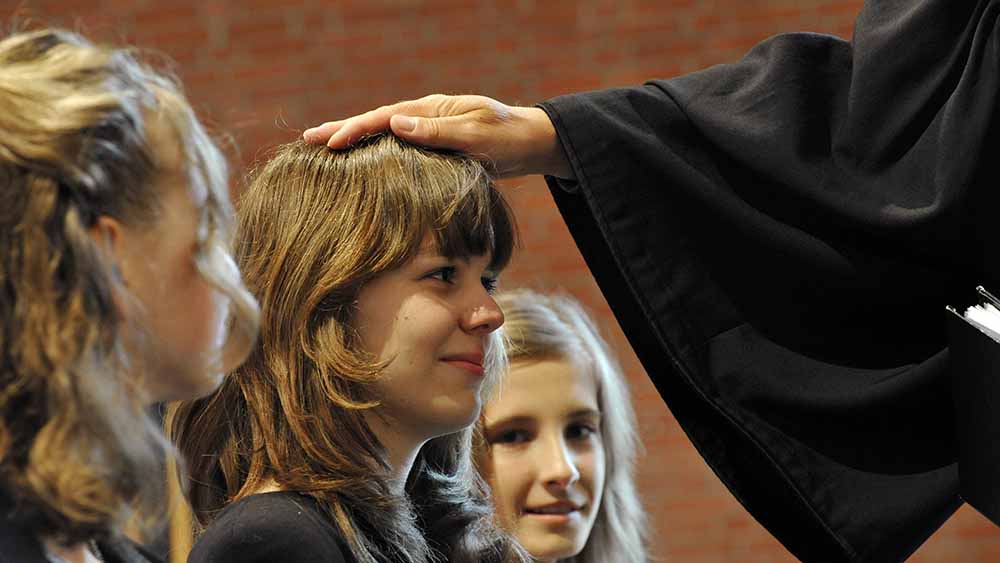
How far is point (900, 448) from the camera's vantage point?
1.56 m

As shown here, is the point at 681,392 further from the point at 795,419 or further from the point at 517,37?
the point at 517,37

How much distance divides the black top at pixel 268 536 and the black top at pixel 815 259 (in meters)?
0.45

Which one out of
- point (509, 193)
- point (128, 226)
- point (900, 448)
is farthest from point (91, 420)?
point (509, 193)

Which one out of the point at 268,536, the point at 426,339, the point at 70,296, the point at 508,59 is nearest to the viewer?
the point at 70,296

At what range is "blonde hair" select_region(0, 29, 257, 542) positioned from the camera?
958 millimetres

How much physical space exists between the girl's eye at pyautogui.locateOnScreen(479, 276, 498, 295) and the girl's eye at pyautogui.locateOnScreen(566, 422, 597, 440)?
0.64 metres

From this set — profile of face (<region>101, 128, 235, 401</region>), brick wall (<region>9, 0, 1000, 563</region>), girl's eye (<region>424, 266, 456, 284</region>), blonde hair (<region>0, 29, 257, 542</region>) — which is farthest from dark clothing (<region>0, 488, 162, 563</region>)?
brick wall (<region>9, 0, 1000, 563</region>)

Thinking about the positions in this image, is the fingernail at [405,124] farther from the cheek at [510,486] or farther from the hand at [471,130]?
the cheek at [510,486]

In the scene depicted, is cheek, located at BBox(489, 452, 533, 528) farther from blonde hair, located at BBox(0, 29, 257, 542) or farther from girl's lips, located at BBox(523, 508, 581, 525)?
blonde hair, located at BBox(0, 29, 257, 542)

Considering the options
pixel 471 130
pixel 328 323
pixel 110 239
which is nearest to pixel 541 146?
pixel 471 130

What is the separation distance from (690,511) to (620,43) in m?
1.28

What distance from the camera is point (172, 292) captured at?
107cm

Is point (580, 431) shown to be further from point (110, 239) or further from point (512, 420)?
point (110, 239)

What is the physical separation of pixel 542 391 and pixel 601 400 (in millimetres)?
129
